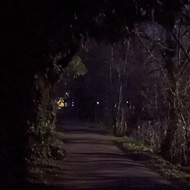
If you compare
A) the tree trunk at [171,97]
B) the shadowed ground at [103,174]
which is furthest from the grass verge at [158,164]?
the tree trunk at [171,97]

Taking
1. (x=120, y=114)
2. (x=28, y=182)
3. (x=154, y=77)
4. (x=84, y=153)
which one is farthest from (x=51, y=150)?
(x=120, y=114)

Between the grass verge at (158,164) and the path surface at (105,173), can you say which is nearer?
the path surface at (105,173)

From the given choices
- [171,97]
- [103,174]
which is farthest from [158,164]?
[171,97]

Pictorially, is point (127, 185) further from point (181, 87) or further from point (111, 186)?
point (181, 87)

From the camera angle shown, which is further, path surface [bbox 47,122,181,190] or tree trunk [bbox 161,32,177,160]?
tree trunk [bbox 161,32,177,160]

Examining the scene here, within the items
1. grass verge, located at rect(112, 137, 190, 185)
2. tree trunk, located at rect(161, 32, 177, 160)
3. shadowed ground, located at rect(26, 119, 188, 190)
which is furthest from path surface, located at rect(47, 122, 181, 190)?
tree trunk, located at rect(161, 32, 177, 160)

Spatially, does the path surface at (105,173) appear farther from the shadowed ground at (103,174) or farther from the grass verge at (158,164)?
the grass verge at (158,164)

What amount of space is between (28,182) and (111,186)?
84.7 inches

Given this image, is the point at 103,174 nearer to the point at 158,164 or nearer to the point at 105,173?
the point at 105,173

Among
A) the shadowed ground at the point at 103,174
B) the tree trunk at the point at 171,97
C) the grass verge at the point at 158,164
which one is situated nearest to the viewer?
the shadowed ground at the point at 103,174

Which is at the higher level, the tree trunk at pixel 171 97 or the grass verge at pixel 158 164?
the tree trunk at pixel 171 97

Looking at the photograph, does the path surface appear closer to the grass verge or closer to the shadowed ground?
the shadowed ground

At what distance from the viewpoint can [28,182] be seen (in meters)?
14.5

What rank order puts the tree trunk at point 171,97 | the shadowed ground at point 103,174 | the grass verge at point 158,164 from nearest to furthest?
1. the shadowed ground at point 103,174
2. the grass verge at point 158,164
3. the tree trunk at point 171,97
